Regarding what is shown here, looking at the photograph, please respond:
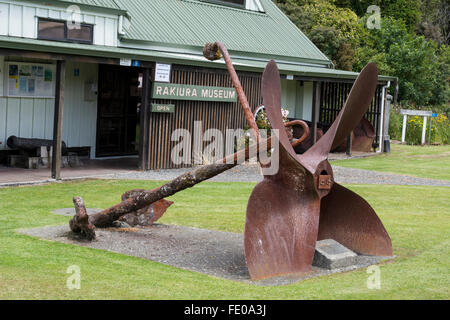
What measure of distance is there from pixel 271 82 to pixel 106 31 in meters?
10.3

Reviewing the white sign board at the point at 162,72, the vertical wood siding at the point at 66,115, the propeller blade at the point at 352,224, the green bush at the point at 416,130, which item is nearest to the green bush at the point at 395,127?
the green bush at the point at 416,130

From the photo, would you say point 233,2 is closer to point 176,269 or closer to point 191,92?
point 191,92

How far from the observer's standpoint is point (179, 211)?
11.4 meters

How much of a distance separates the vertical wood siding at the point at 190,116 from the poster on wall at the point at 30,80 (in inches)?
104

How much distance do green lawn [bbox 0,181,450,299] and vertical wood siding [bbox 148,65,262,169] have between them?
4.37 m

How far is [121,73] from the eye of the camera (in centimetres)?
1880

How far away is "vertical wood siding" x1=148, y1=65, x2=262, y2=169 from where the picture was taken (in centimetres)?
1655

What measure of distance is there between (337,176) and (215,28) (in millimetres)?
6675

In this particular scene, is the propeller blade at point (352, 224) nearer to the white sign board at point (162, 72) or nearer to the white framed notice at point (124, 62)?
the white framed notice at point (124, 62)

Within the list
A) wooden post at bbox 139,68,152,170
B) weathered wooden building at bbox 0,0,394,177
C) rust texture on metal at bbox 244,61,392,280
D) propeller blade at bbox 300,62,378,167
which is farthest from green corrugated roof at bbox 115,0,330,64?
rust texture on metal at bbox 244,61,392,280

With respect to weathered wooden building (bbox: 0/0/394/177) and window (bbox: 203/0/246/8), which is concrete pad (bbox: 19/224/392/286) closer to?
weathered wooden building (bbox: 0/0/394/177)

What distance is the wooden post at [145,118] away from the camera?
16109 mm

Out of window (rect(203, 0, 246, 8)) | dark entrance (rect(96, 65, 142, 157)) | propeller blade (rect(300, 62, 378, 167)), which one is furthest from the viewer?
window (rect(203, 0, 246, 8))

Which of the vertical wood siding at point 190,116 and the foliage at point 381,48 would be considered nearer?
the vertical wood siding at point 190,116
